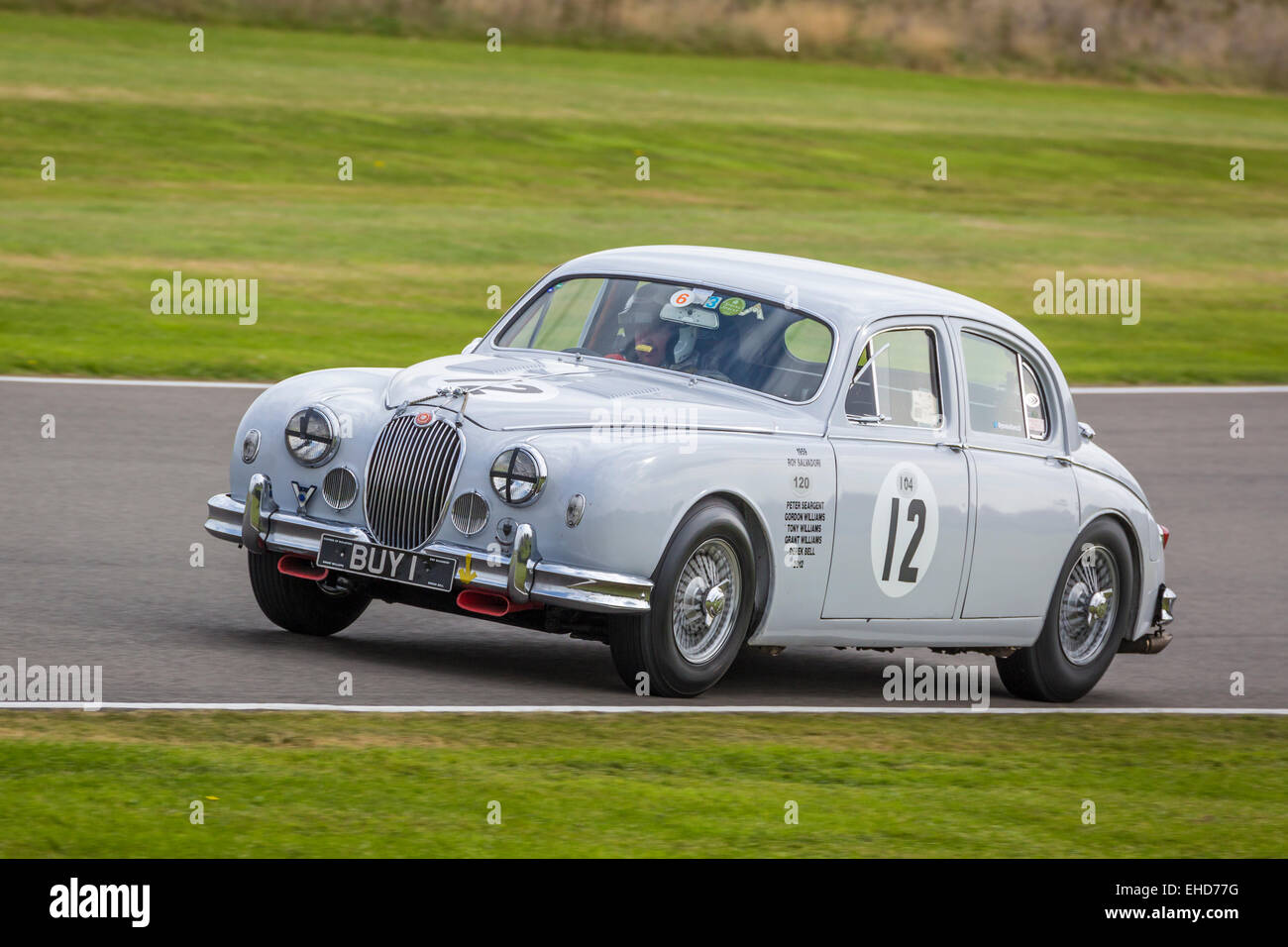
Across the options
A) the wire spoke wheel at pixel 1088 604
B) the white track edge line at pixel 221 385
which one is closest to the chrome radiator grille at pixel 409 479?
the wire spoke wheel at pixel 1088 604

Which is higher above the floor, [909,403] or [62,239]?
[62,239]

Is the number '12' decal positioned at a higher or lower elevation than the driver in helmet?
lower

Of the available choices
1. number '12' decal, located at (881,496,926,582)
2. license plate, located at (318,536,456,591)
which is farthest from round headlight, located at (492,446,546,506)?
number '12' decal, located at (881,496,926,582)

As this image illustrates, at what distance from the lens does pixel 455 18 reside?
142 ft

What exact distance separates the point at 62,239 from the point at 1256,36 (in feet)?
108

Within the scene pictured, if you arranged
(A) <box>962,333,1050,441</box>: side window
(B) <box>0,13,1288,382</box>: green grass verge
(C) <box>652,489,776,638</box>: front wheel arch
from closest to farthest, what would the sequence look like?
(C) <box>652,489,776,638</box>: front wheel arch < (A) <box>962,333,1050,441</box>: side window < (B) <box>0,13,1288,382</box>: green grass verge

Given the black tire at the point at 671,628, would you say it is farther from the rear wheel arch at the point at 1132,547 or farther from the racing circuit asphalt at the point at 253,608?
the rear wheel arch at the point at 1132,547

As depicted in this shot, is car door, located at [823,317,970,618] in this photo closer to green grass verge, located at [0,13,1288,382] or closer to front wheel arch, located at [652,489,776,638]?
front wheel arch, located at [652,489,776,638]

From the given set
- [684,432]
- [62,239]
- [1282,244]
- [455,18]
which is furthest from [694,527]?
[455,18]

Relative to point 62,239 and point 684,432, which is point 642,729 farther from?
point 62,239

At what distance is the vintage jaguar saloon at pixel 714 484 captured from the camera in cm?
873

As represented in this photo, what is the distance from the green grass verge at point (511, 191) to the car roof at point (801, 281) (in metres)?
7.37

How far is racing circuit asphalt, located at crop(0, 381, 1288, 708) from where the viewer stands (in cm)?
914

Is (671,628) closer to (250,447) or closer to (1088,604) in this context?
(250,447)
